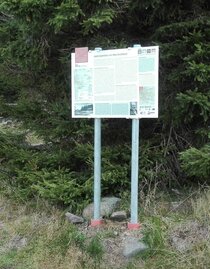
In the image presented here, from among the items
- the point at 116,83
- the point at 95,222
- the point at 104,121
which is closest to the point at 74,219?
the point at 95,222

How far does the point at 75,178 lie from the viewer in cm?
622

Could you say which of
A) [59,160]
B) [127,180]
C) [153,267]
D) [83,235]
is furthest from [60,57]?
[153,267]

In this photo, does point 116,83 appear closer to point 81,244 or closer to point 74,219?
point 74,219

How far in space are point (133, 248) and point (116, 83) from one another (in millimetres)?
1889

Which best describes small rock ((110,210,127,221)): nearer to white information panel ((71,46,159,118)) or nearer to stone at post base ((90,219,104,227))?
stone at post base ((90,219,104,227))

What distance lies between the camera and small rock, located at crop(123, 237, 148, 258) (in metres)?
4.86

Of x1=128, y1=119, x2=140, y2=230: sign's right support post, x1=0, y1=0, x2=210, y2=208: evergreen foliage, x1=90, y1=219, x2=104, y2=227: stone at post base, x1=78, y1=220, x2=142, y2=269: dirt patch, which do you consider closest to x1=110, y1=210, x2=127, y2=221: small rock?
x1=78, y1=220, x2=142, y2=269: dirt patch

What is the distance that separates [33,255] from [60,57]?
309 cm

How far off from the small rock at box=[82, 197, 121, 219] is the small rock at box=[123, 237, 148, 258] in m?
0.73

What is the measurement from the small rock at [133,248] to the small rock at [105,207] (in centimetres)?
73

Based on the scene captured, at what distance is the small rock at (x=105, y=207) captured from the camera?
5648 mm

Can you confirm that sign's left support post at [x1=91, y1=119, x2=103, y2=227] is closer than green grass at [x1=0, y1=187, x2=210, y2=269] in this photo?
No

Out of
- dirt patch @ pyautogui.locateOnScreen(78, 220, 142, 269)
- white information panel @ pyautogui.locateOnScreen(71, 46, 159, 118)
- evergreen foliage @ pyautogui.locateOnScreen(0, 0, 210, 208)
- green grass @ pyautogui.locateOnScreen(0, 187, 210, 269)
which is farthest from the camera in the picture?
evergreen foliage @ pyautogui.locateOnScreen(0, 0, 210, 208)

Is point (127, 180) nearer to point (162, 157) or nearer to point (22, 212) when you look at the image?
point (162, 157)
